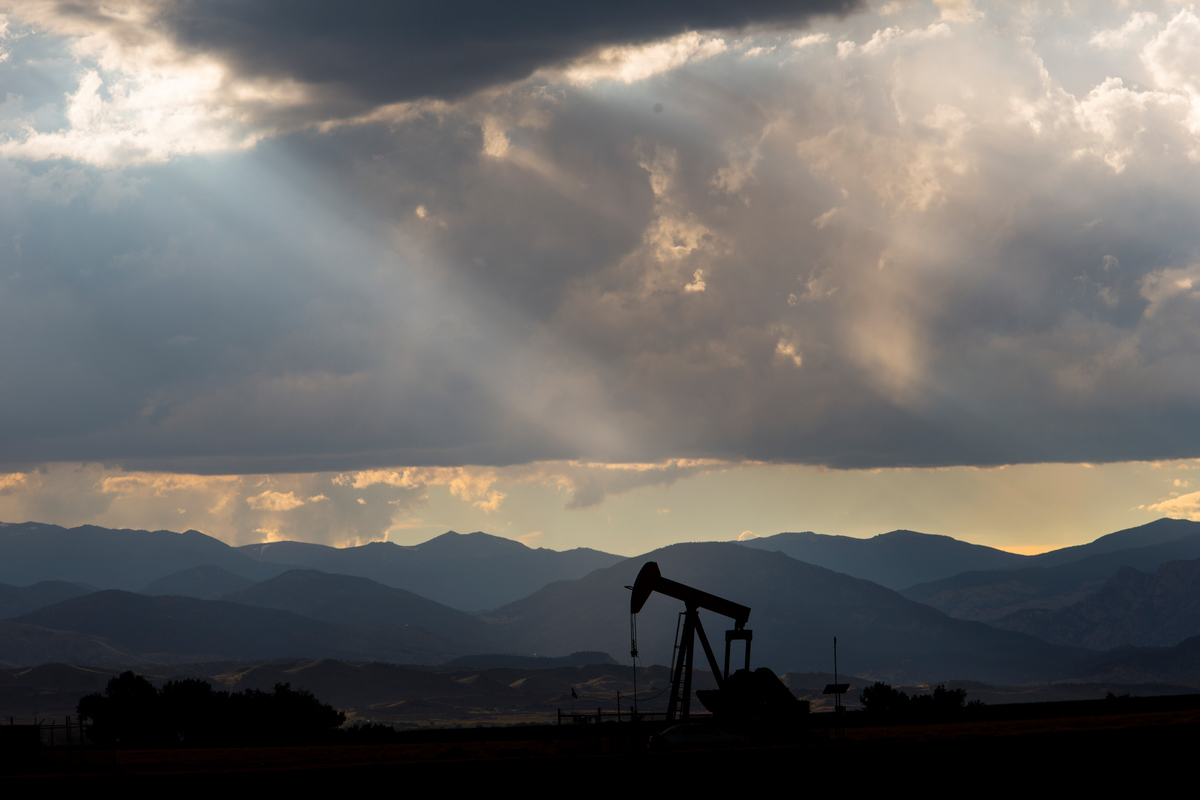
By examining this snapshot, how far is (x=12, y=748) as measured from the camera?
57.8 meters

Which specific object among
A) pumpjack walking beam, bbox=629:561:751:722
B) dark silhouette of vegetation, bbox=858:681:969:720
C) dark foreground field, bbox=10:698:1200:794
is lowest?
dark silhouette of vegetation, bbox=858:681:969:720

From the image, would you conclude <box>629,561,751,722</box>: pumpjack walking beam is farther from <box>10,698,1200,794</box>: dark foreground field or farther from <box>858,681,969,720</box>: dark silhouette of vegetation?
<box>858,681,969,720</box>: dark silhouette of vegetation

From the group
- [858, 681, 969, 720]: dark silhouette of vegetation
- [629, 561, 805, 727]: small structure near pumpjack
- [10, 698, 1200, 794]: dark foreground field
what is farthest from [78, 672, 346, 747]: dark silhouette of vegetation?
[858, 681, 969, 720]: dark silhouette of vegetation

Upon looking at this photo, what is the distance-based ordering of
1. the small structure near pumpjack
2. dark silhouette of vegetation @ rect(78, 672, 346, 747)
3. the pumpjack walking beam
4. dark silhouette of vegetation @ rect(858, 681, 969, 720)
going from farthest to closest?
dark silhouette of vegetation @ rect(78, 672, 346, 747) < dark silhouette of vegetation @ rect(858, 681, 969, 720) < the pumpjack walking beam < the small structure near pumpjack

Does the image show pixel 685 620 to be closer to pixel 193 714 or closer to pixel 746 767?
pixel 746 767

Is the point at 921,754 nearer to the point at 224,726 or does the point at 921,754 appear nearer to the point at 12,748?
the point at 12,748

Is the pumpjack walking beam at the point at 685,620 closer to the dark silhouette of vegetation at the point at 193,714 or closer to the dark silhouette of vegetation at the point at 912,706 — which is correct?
the dark silhouette of vegetation at the point at 912,706

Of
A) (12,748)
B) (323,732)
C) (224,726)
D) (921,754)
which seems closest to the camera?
(921,754)

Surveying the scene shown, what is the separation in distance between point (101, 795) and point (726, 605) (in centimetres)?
3797

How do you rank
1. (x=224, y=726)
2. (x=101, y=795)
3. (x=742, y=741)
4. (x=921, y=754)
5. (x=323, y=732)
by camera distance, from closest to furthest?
(x=101, y=795) < (x=921, y=754) < (x=742, y=741) < (x=323, y=732) < (x=224, y=726)

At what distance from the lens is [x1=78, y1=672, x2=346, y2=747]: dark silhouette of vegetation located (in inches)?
4045

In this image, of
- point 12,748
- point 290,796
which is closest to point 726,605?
point 290,796

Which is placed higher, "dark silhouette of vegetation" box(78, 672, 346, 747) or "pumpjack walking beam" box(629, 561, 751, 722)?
"pumpjack walking beam" box(629, 561, 751, 722)

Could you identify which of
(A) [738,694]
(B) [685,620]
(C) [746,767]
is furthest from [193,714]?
(C) [746,767]
